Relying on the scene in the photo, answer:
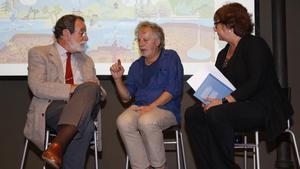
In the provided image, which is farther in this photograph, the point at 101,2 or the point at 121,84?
the point at 101,2

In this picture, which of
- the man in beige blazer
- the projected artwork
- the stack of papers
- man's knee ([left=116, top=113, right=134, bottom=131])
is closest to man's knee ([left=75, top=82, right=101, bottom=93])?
the man in beige blazer

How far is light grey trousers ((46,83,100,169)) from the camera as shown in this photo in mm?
2937

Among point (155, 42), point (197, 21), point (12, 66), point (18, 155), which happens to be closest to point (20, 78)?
point (12, 66)

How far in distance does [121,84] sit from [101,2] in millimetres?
863

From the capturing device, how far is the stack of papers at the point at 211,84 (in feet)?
9.96

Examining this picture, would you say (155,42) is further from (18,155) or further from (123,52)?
(18,155)

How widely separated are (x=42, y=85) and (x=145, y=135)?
786 mm

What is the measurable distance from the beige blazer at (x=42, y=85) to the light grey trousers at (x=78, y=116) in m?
0.07

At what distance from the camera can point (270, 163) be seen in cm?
405

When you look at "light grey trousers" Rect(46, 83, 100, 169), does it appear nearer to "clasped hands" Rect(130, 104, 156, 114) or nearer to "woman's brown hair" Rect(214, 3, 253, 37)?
"clasped hands" Rect(130, 104, 156, 114)

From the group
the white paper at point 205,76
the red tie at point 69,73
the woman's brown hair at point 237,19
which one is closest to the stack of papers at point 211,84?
the white paper at point 205,76

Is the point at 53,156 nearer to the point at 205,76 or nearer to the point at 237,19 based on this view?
the point at 205,76

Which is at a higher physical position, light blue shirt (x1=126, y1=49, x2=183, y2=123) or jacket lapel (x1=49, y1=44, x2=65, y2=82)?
jacket lapel (x1=49, y1=44, x2=65, y2=82)

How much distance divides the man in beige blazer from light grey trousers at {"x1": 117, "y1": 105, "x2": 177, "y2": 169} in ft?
0.83
